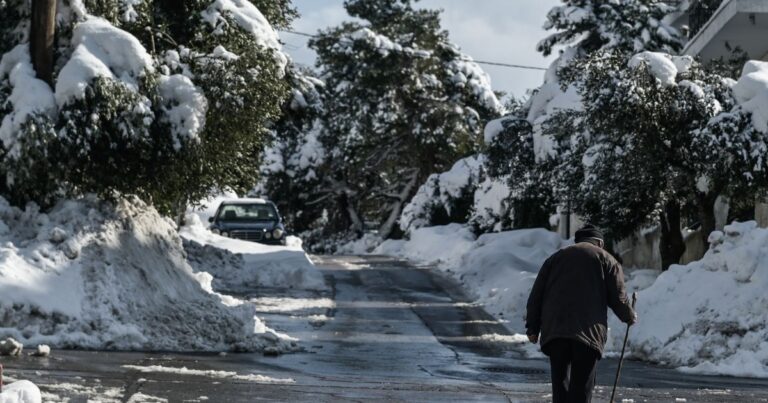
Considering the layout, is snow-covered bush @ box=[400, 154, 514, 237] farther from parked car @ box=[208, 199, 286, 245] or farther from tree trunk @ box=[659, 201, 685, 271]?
tree trunk @ box=[659, 201, 685, 271]

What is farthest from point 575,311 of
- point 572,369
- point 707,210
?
point 707,210

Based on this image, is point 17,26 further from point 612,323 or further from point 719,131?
point 719,131

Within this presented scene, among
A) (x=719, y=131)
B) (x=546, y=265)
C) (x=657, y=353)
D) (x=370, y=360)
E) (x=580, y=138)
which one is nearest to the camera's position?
(x=546, y=265)

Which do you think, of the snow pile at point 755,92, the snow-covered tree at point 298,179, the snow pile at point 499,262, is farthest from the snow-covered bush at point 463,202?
the snow pile at point 755,92

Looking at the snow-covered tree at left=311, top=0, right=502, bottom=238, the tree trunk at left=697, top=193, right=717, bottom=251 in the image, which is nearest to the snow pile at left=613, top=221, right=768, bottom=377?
the tree trunk at left=697, top=193, right=717, bottom=251

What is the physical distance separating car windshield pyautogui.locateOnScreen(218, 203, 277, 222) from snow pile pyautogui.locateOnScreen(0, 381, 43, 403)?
81.9 feet

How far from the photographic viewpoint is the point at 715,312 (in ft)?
53.6

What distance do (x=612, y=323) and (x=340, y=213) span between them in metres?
45.9

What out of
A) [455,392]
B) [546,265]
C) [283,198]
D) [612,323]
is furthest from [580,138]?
[283,198]

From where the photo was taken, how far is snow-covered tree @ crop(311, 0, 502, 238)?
58719 millimetres

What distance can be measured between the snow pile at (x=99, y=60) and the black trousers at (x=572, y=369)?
29.4 ft

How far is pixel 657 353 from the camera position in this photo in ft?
54.1

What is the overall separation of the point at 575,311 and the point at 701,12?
2586cm

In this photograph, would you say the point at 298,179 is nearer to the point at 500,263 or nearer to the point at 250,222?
the point at 250,222
